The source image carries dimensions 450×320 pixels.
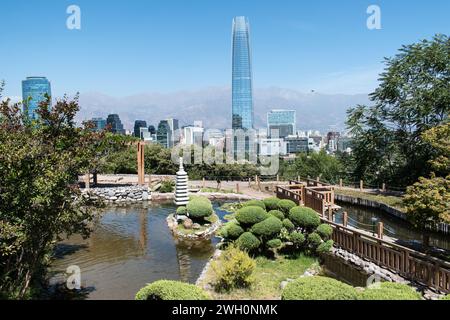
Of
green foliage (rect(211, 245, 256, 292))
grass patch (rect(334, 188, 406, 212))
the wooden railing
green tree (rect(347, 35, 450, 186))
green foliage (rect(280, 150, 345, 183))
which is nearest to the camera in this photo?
the wooden railing

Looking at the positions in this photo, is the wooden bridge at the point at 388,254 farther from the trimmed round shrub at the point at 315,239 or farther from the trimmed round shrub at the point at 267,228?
the trimmed round shrub at the point at 267,228

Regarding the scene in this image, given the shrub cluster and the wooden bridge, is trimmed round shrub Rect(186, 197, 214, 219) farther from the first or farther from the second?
the wooden bridge

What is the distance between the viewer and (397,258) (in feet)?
27.4

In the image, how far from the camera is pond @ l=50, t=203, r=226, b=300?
8.37 metres

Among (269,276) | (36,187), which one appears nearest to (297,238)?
(269,276)

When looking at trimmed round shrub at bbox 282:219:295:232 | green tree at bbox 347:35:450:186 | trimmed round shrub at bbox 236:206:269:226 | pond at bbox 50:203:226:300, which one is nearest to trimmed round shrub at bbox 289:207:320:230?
trimmed round shrub at bbox 282:219:295:232

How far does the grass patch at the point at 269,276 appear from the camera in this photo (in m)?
7.35

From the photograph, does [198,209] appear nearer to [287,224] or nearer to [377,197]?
[287,224]

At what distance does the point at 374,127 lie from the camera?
2288 cm

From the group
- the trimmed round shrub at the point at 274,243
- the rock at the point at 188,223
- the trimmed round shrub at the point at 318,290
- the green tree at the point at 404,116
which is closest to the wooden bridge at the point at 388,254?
the trimmed round shrub at the point at 274,243

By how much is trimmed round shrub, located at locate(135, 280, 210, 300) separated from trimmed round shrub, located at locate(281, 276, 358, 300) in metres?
1.30

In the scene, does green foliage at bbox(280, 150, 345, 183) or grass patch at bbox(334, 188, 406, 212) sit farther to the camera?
green foliage at bbox(280, 150, 345, 183)

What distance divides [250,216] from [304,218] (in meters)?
1.53

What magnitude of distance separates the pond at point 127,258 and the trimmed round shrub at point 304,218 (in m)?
2.83
